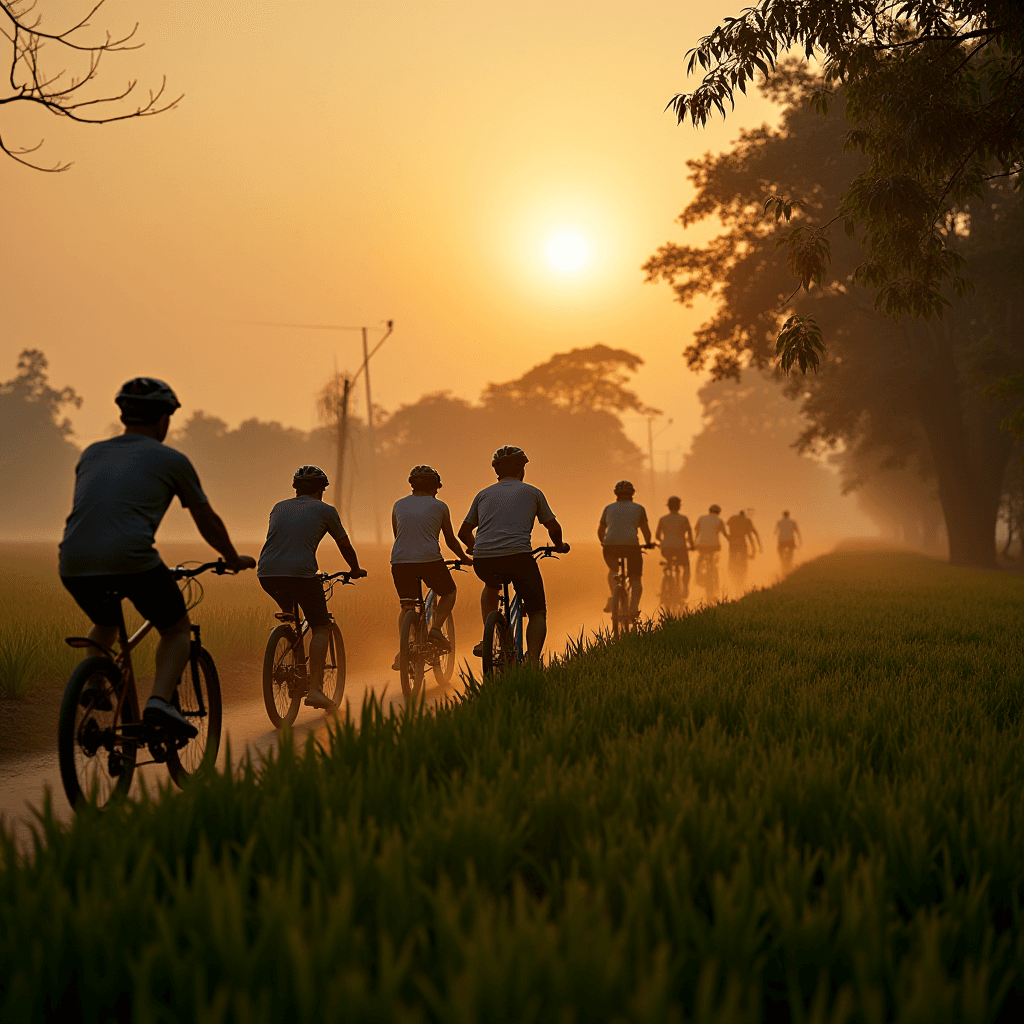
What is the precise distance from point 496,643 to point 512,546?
0.86 meters

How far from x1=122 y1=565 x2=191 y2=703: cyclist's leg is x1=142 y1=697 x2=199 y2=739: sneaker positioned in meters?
0.10

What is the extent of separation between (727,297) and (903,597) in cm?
1355

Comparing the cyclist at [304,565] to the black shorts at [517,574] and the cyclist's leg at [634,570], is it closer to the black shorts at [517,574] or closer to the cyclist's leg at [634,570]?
the black shorts at [517,574]

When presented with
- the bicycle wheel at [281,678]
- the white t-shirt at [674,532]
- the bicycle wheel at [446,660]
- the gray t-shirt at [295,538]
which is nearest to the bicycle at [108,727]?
the bicycle wheel at [281,678]

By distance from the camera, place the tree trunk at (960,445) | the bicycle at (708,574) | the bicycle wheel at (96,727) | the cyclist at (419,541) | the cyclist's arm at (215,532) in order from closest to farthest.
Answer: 1. the bicycle wheel at (96,727)
2. the cyclist's arm at (215,532)
3. the cyclist at (419,541)
4. the bicycle at (708,574)
5. the tree trunk at (960,445)

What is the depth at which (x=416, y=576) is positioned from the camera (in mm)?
8617

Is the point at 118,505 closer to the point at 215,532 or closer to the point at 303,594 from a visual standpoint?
the point at 215,532

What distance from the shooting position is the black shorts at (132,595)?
14.6 feet

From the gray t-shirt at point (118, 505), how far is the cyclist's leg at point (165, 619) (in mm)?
106

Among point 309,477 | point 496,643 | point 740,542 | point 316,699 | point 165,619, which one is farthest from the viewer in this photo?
point 740,542

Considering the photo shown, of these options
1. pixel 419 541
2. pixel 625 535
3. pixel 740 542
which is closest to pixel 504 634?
pixel 419 541

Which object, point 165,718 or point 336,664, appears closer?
point 165,718

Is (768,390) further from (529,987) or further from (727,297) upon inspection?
(529,987)

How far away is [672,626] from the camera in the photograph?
31.0 ft
